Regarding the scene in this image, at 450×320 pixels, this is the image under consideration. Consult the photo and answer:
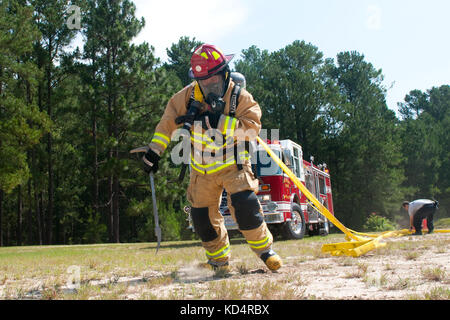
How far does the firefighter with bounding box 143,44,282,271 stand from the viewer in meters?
4.22

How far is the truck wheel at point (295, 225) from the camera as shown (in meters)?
11.0

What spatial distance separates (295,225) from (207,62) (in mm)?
7851

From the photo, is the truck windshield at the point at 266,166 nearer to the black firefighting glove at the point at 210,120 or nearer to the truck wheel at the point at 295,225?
the truck wheel at the point at 295,225

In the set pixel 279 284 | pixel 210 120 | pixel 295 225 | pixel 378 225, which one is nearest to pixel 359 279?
pixel 279 284

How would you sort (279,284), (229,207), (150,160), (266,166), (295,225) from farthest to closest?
(295,225) → (266,166) → (229,207) → (150,160) → (279,284)

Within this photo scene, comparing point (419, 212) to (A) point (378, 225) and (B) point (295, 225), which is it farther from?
(A) point (378, 225)

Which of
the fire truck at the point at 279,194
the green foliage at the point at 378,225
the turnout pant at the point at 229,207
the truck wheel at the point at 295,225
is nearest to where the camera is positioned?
the turnout pant at the point at 229,207

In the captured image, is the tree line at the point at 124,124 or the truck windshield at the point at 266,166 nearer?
the truck windshield at the point at 266,166

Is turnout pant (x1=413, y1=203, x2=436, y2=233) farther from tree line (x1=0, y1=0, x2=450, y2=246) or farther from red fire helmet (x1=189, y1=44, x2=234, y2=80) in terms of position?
tree line (x1=0, y1=0, x2=450, y2=246)

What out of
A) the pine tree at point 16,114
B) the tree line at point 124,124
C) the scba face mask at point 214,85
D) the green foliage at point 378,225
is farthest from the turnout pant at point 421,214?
the pine tree at point 16,114

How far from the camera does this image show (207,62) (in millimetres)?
4375

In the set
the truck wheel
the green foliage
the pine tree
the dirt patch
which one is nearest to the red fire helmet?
the dirt patch

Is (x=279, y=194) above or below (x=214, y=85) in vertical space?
below

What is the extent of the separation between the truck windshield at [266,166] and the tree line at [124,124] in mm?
14335
